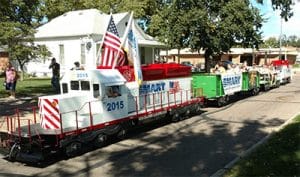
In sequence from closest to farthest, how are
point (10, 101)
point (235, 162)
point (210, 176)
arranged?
point (210, 176) → point (235, 162) → point (10, 101)

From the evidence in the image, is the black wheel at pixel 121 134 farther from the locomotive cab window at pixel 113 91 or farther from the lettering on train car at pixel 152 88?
the lettering on train car at pixel 152 88

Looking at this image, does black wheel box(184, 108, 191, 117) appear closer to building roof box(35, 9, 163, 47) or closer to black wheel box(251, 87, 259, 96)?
black wheel box(251, 87, 259, 96)

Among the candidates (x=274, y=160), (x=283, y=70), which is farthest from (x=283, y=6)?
(x=283, y=70)

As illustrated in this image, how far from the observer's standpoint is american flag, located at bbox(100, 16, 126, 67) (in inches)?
546

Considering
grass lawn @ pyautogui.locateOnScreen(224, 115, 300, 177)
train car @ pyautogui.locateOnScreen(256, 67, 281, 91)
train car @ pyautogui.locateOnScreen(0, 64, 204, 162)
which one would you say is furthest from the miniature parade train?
train car @ pyautogui.locateOnScreen(256, 67, 281, 91)

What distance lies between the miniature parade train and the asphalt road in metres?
0.43

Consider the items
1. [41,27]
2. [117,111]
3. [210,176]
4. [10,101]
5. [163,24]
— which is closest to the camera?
[210,176]

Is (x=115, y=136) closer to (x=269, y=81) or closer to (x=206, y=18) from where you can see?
(x=269, y=81)

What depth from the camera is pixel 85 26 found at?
42562mm

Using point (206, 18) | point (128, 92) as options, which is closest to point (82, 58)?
point (206, 18)

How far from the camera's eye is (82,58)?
42625 millimetres

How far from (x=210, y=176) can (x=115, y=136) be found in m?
4.89

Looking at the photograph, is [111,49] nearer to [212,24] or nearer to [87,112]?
[87,112]

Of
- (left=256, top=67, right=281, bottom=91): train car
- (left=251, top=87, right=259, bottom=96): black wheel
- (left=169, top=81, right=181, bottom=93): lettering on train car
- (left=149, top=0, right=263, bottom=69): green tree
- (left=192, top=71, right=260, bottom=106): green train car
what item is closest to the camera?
(left=169, top=81, right=181, bottom=93): lettering on train car
